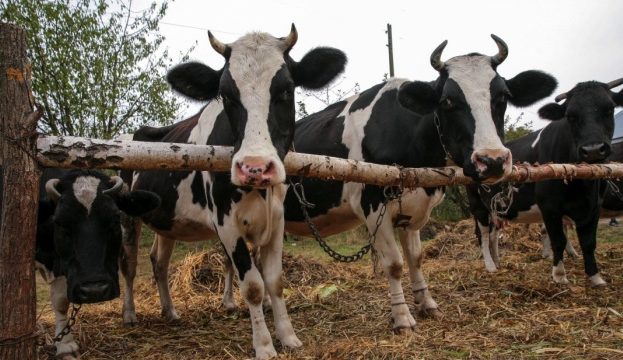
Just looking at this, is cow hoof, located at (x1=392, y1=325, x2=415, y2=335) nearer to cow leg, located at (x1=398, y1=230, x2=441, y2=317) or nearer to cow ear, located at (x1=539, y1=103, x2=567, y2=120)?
cow leg, located at (x1=398, y1=230, x2=441, y2=317)

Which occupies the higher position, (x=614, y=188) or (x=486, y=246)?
(x=614, y=188)

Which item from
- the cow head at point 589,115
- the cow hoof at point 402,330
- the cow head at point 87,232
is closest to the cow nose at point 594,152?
the cow head at point 589,115

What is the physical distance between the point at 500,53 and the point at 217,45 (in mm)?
2406

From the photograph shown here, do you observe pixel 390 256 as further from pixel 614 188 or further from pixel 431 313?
pixel 614 188

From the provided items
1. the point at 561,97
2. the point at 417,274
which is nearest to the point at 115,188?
the point at 417,274

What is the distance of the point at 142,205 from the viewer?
4.61 meters

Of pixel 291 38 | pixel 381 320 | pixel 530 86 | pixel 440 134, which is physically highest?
pixel 291 38

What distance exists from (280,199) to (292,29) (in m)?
1.33

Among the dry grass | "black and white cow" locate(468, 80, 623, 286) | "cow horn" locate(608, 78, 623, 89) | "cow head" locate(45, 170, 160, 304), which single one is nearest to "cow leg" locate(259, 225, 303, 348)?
the dry grass

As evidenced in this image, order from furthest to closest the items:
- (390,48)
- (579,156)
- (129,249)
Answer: (390,48), (129,249), (579,156)

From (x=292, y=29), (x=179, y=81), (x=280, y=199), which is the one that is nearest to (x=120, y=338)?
(x=280, y=199)

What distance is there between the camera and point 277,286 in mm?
4430

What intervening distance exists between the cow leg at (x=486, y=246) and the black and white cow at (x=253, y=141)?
4.69 metres

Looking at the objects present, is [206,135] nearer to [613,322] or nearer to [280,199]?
[280,199]
